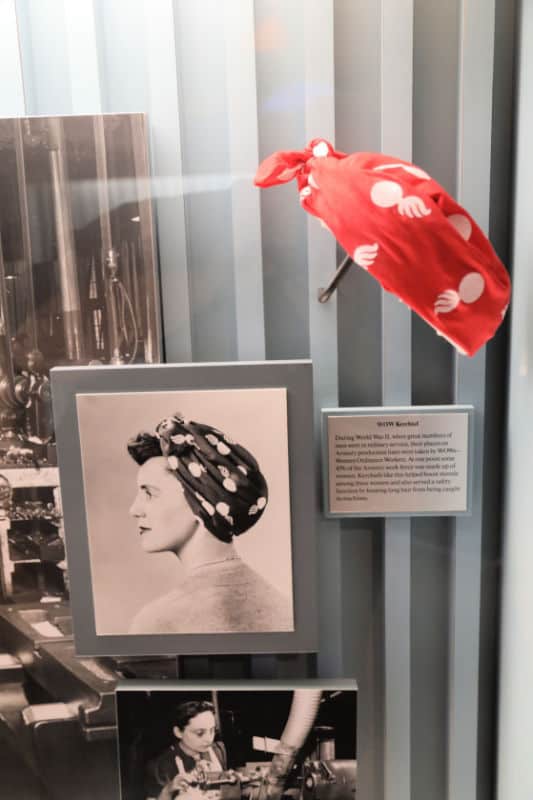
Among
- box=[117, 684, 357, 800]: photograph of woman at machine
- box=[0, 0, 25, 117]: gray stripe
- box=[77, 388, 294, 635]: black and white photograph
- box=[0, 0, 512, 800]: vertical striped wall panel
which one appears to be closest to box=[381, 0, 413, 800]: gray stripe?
box=[0, 0, 512, 800]: vertical striped wall panel

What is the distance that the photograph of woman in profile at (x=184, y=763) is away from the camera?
133cm

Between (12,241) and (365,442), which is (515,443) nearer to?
(365,442)

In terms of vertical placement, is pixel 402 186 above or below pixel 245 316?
above

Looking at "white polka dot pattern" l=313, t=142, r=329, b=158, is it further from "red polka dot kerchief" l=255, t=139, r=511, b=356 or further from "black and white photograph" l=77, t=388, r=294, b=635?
"black and white photograph" l=77, t=388, r=294, b=635

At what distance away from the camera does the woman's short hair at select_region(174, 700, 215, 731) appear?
131 centimetres

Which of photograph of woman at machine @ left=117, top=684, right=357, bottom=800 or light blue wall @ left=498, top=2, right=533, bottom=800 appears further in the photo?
photograph of woman at machine @ left=117, top=684, right=357, bottom=800

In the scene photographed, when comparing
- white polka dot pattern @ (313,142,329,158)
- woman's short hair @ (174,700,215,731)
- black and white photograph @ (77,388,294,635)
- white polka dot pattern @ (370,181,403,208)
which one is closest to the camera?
white polka dot pattern @ (370,181,403,208)

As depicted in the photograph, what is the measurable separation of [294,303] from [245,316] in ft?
0.32

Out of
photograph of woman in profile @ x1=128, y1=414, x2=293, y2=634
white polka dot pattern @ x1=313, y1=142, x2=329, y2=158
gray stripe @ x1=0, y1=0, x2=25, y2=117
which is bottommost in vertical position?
photograph of woman in profile @ x1=128, y1=414, x2=293, y2=634

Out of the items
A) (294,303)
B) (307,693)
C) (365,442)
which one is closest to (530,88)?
(294,303)

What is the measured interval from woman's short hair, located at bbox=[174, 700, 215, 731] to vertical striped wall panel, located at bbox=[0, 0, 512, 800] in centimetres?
18

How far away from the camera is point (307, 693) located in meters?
1.29

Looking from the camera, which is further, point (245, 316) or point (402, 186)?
point (245, 316)

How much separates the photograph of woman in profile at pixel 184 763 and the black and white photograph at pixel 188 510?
0.24 metres
